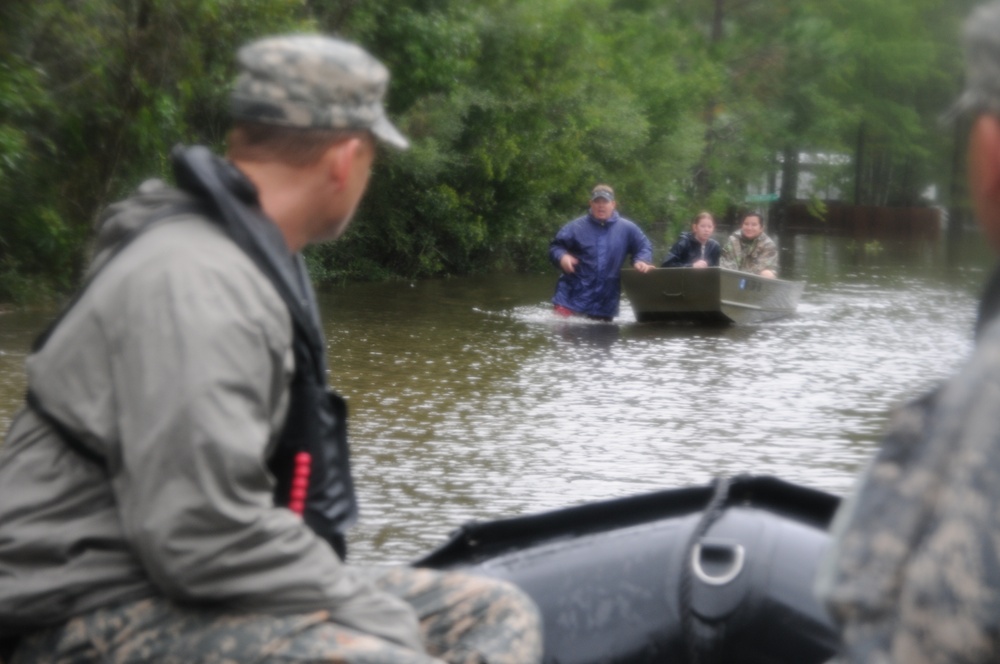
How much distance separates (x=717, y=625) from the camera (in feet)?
12.4

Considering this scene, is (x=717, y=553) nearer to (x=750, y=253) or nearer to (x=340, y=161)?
(x=340, y=161)

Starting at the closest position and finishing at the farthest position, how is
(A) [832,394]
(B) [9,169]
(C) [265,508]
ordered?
(C) [265,508] < (B) [9,169] < (A) [832,394]

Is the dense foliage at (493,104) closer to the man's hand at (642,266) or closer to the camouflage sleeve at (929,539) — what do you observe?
the camouflage sleeve at (929,539)

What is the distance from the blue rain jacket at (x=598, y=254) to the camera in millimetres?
19469

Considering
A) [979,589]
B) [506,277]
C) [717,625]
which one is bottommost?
[506,277]

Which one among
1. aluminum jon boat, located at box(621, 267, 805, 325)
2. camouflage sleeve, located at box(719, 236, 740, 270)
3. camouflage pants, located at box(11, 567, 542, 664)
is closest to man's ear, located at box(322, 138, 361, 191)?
camouflage pants, located at box(11, 567, 542, 664)

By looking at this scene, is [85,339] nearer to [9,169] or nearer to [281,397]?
[281,397]

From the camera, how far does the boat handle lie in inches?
149

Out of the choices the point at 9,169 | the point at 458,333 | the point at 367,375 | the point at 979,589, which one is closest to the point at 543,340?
the point at 458,333

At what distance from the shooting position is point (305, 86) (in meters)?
2.78

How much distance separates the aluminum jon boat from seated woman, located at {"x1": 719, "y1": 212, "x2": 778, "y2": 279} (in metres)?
0.27

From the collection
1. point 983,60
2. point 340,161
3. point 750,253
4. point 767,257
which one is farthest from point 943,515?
point 767,257

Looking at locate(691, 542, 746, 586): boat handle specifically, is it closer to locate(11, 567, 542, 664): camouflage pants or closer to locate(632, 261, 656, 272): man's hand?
locate(11, 567, 542, 664): camouflage pants

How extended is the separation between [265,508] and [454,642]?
73 centimetres
